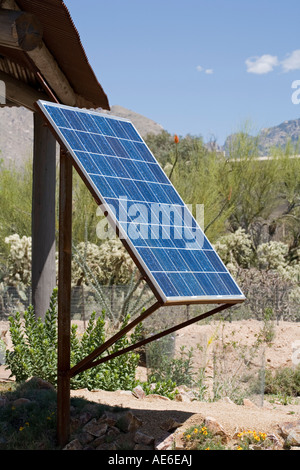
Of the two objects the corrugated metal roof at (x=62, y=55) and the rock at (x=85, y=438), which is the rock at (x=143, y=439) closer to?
the rock at (x=85, y=438)

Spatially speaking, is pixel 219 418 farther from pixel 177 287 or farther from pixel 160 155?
pixel 160 155

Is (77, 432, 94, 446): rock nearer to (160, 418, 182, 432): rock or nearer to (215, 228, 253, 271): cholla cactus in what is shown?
(160, 418, 182, 432): rock

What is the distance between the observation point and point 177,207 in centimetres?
566

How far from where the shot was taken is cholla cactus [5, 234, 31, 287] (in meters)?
15.2

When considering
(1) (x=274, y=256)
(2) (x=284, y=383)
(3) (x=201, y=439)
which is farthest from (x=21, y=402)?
(1) (x=274, y=256)

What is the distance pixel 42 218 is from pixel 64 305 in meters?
3.92

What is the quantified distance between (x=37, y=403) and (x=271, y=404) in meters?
3.85

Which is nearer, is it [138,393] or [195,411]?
[195,411]

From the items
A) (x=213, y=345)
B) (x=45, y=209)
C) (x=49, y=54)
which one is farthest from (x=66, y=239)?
(x=213, y=345)

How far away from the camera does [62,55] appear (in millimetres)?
7738

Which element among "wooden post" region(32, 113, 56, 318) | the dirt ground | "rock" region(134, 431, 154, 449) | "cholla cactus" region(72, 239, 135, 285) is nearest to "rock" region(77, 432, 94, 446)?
"rock" region(134, 431, 154, 449)

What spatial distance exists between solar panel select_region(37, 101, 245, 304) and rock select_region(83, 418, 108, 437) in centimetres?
152

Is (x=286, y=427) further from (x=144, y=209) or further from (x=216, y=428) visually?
(x=144, y=209)

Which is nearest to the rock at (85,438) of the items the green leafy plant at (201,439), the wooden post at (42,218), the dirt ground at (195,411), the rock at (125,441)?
the rock at (125,441)
